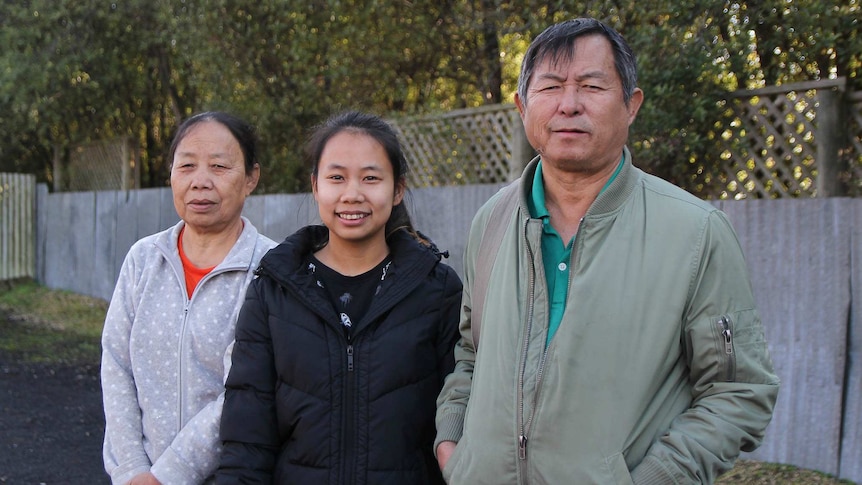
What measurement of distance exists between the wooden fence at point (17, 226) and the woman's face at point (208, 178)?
1354 cm

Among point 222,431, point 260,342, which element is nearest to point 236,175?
point 260,342

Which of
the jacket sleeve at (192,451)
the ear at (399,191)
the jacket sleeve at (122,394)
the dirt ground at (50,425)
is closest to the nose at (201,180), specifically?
the jacket sleeve at (122,394)

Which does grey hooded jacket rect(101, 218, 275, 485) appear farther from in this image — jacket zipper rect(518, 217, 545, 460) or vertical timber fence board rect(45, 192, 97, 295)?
vertical timber fence board rect(45, 192, 97, 295)

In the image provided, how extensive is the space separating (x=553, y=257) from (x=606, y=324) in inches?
10.2

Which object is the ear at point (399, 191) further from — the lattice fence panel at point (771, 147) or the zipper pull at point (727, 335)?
the lattice fence panel at point (771, 147)

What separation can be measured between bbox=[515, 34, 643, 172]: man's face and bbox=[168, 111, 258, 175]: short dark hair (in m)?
1.21

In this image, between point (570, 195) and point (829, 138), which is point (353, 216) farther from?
point (829, 138)

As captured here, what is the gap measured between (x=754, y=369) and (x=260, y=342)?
136cm

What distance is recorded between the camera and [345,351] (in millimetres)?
2445

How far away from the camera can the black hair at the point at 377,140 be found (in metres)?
2.73

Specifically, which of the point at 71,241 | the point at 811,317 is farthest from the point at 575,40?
the point at 71,241

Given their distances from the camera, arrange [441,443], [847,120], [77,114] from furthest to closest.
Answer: [77,114], [847,120], [441,443]

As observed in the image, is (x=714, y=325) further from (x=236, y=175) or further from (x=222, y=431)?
(x=236, y=175)

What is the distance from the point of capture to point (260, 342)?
2.50 m
